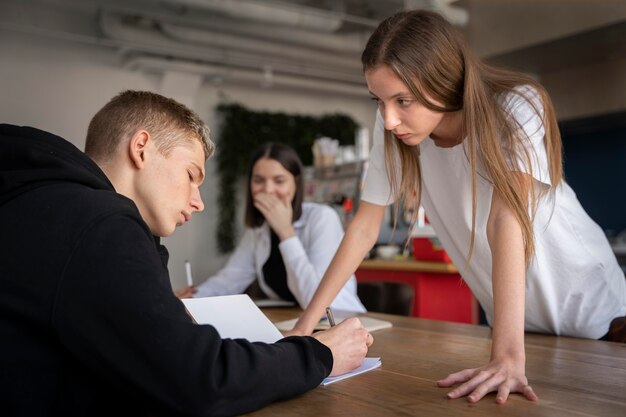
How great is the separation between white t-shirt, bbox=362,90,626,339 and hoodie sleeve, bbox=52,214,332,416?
0.73 meters

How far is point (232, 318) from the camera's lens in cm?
108

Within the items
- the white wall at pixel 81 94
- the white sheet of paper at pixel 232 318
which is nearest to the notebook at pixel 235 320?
the white sheet of paper at pixel 232 318

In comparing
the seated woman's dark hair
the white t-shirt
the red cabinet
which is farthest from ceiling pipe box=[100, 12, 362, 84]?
the white t-shirt

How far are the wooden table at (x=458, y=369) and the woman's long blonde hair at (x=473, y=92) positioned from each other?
0.22 metres

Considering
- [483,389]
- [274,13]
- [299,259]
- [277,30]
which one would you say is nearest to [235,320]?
[483,389]

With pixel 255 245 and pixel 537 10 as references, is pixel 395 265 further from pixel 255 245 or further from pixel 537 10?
pixel 537 10

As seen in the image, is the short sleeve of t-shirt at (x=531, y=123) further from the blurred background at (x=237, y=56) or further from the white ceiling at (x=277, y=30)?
the blurred background at (x=237, y=56)

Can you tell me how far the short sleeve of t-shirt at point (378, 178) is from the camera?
1.48 m

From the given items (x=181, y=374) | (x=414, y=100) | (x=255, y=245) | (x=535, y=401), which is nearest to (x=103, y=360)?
(x=181, y=374)

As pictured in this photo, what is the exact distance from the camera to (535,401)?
2.74ft

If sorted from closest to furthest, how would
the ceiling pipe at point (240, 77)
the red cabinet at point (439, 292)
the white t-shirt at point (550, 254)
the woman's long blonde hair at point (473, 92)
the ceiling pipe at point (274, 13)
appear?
the woman's long blonde hair at point (473, 92)
the white t-shirt at point (550, 254)
the red cabinet at point (439, 292)
the ceiling pipe at point (274, 13)
the ceiling pipe at point (240, 77)

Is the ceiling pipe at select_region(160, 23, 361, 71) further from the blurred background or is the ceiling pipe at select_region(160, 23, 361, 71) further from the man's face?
the man's face

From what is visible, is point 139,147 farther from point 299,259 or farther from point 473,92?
point 299,259

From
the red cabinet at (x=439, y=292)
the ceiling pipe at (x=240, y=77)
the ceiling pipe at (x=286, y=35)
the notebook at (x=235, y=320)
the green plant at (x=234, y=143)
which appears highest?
the ceiling pipe at (x=286, y=35)
